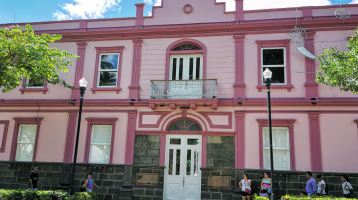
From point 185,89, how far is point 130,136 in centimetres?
323

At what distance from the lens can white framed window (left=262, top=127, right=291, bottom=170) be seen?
12.2 m

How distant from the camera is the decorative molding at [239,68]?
12.9m

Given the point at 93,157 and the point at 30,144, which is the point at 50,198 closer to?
the point at 93,157

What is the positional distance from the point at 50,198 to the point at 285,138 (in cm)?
919

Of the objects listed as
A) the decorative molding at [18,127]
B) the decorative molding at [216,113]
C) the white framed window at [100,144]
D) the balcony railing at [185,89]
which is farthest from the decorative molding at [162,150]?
the decorative molding at [18,127]

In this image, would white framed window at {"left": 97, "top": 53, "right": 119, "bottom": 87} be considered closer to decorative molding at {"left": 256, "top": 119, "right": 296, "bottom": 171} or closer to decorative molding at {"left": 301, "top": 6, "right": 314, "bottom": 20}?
decorative molding at {"left": 256, "top": 119, "right": 296, "bottom": 171}

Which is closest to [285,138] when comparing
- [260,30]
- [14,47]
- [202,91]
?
[202,91]

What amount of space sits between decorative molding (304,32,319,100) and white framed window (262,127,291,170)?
1806 mm

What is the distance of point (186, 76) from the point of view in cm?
1375

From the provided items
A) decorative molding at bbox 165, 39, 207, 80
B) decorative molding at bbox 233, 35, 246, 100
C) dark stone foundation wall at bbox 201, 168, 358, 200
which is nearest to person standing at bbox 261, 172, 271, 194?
dark stone foundation wall at bbox 201, 168, 358, 200

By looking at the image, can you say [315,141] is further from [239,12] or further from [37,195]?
[37,195]

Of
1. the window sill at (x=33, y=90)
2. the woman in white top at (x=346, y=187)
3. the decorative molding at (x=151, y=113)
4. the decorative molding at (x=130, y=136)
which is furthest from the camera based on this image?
the window sill at (x=33, y=90)

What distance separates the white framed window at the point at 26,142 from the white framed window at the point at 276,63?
36.4ft

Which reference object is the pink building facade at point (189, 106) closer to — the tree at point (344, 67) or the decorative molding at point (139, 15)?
the decorative molding at point (139, 15)
